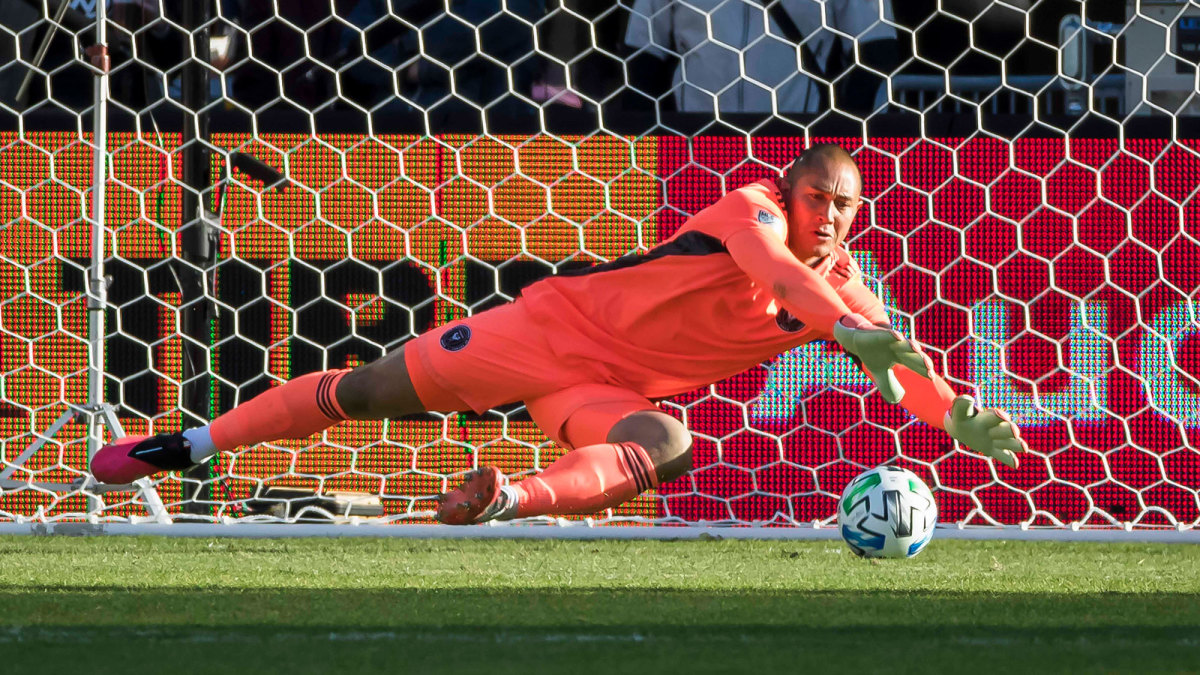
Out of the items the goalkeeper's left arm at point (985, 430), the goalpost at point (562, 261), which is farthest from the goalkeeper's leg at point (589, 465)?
the goalpost at point (562, 261)

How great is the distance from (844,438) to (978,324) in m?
0.59

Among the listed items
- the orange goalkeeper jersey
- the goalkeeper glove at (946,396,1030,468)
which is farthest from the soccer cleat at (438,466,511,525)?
the goalkeeper glove at (946,396,1030,468)

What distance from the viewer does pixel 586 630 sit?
2.65m

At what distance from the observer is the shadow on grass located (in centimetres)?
231

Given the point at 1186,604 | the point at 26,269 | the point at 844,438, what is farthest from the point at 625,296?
the point at 26,269

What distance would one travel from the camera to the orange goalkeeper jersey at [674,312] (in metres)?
3.62

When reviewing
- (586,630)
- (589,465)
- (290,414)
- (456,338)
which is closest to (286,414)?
(290,414)

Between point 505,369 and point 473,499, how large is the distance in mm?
882

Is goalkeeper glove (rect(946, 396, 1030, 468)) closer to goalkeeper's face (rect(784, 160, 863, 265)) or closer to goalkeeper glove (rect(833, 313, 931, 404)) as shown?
goalkeeper glove (rect(833, 313, 931, 404))

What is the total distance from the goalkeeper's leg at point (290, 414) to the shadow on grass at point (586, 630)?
0.59 meters

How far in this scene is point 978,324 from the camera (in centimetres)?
525

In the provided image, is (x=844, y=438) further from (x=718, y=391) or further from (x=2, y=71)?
(x=2, y=71)

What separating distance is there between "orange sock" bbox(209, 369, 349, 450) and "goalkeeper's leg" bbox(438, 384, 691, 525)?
0.54 metres

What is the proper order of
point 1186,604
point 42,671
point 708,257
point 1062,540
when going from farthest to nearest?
point 1062,540
point 708,257
point 1186,604
point 42,671
